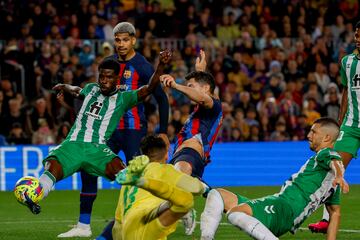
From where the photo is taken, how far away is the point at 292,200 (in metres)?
9.06

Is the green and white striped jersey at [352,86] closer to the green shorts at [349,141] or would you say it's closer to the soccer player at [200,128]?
the green shorts at [349,141]

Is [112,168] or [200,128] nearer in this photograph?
[112,168]

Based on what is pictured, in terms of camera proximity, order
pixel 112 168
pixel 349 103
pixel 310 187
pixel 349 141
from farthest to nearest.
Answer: pixel 349 103
pixel 349 141
pixel 112 168
pixel 310 187

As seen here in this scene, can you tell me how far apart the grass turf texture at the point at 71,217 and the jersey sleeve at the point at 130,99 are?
1.49m

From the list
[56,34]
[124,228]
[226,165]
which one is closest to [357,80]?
[124,228]

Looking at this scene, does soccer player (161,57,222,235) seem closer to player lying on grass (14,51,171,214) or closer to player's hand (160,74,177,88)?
player lying on grass (14,51,171,214)

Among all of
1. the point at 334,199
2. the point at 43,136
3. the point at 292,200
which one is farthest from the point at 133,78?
the point at 43,136

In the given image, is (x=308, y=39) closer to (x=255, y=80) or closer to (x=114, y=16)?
(x=255, y=80)

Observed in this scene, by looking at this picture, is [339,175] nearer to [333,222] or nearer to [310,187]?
[310,187]

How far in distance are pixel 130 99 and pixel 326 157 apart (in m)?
2.91

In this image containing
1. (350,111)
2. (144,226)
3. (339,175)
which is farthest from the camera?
(350,111)

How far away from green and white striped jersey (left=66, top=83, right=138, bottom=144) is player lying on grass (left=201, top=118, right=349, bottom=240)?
92.8 inches

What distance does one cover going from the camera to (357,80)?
1230 cm

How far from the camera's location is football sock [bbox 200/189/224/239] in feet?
29.3
